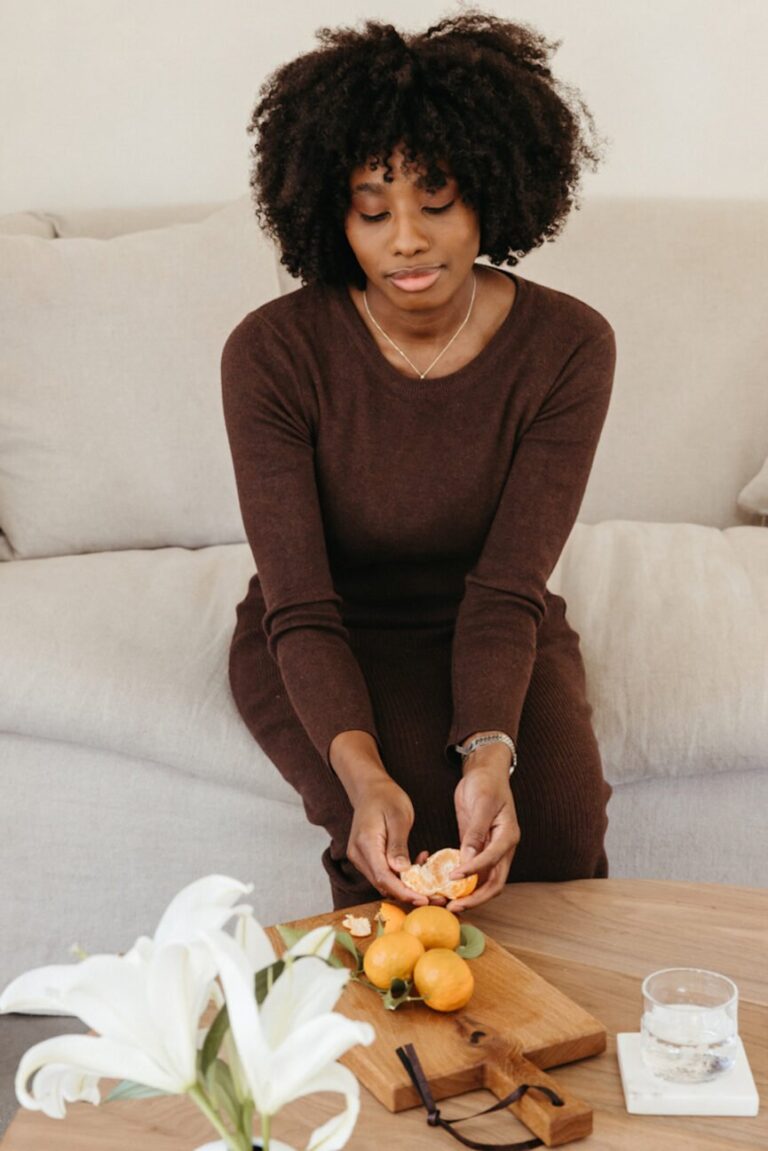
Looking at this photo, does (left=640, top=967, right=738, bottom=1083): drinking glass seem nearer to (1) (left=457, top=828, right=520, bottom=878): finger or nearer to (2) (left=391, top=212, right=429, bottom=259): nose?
(1) (left=457, top=828, right=520, bottom=878): finger

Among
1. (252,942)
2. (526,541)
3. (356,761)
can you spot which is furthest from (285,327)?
(252,942)

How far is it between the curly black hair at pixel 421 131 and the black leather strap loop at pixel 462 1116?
0.90 metres

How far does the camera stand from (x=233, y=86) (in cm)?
269

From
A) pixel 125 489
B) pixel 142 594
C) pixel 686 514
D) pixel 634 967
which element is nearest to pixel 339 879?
pixel 634 967

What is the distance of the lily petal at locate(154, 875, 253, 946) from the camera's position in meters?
0.58

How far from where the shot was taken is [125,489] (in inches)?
86.8

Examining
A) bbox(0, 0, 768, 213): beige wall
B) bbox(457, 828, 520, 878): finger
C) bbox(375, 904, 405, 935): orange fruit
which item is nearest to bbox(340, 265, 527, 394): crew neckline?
bbox(457, 828, 520, 878): finger

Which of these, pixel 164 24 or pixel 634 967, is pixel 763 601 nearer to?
pixel 634 967

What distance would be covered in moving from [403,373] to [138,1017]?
1152 mm

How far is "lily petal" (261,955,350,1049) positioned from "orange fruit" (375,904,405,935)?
522 mm

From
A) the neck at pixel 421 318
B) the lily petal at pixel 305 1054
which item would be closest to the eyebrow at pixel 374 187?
the neck at pixel 421 318

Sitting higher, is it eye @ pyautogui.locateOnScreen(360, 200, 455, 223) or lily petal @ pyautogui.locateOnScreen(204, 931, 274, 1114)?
eye @ pyautogui.locateOnScreen(360, 200, 455, 223)

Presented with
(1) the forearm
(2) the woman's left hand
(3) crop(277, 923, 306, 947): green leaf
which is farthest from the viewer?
(1) the forearm

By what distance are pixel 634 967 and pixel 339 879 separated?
0.43m
